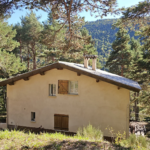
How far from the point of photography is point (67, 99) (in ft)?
38.0

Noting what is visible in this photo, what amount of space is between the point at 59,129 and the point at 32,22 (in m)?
22.6

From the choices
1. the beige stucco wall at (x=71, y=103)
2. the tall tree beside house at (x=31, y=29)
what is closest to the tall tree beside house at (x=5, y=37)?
the beige stucco wall at (x=71, y=103)

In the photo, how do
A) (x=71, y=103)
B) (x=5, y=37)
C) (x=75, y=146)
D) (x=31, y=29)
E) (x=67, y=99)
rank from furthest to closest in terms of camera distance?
(x=31, y=29)
(x=5, y=37)
(x=67, y=99)
(x=71, y=103)
(x=75, y=146)

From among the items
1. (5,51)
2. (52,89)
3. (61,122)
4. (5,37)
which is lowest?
(61,122)

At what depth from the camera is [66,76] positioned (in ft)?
38.5

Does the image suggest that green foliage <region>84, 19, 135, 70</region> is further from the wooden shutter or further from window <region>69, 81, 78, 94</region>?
the wooden shutter

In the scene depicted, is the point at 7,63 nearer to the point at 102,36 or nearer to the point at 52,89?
the point at 52,89

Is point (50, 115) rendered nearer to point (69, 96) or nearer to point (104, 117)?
point (69, 96)

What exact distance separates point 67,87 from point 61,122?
101 inches

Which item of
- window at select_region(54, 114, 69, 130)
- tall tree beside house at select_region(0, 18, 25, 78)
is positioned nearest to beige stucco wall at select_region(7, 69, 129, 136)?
window at select_region(54, 114, 69, 130)

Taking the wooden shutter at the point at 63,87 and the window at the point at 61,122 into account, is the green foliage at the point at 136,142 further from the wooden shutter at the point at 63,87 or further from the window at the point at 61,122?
the wooden shutter at the point at 63,87

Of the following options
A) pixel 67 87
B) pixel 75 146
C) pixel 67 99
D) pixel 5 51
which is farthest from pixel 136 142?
pixel 5 51

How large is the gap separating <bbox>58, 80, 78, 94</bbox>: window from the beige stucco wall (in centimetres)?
29

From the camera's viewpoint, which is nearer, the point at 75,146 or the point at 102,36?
the point at 75,146
